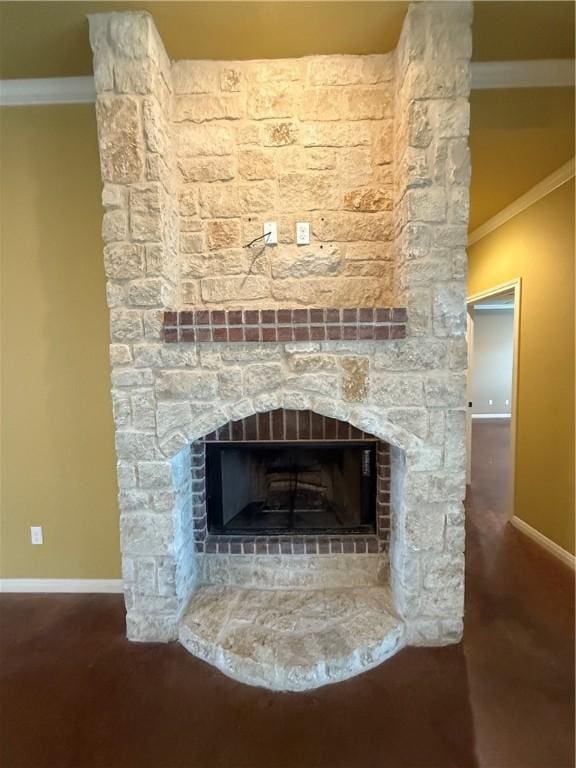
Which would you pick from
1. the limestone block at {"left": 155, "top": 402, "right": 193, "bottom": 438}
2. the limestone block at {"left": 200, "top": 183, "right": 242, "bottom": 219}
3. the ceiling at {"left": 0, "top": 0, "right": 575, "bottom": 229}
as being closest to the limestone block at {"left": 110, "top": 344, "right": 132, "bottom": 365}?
the limestone block at {"left": 155, "top": 402, "right": 193, "bottom": 438}

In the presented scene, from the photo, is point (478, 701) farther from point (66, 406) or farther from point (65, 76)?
point (65, 76)

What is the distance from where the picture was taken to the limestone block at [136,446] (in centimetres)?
165

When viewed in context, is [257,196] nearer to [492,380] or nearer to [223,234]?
[223,234]

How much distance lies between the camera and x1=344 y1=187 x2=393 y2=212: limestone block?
5.86ft

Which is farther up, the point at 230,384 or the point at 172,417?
the point at 230,384

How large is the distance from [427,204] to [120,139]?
1.33 meters

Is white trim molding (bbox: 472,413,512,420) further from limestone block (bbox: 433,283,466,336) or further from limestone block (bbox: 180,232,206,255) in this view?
limestone block (bbox: 180,232,206,255)

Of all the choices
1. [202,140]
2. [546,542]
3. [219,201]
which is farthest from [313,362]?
[546,542]

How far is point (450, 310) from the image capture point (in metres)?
1.55

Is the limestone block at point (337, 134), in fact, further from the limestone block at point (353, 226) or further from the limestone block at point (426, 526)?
the limestone block at point (426, 526)

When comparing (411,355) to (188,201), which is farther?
(188,201)

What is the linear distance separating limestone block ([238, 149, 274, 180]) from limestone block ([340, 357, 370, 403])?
1.03 m

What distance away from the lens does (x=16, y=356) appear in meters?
2.05

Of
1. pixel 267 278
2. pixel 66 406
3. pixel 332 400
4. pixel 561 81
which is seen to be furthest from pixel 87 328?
pixel 561 81
